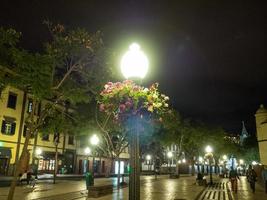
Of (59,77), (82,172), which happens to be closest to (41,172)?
(82,172)

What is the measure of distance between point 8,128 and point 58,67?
85.8 feet

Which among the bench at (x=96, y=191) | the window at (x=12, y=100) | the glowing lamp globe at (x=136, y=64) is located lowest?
the bench at (x=96, y=191)

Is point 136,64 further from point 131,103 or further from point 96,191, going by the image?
point 96,191

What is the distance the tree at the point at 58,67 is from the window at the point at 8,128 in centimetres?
2423

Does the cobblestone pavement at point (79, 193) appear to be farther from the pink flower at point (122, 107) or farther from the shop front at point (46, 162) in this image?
the shop front at point (46, 162)

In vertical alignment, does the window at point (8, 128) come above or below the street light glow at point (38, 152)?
above

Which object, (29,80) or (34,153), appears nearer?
(29,80)

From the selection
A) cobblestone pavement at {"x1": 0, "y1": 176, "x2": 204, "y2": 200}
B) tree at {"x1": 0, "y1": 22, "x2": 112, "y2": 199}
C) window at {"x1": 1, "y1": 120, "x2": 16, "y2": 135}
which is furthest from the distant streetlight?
tree at {"x1": 0, "y1": 22, "x2": 112, "y2": 199}

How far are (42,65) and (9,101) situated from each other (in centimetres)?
2721

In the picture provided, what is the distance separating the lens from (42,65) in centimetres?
1170

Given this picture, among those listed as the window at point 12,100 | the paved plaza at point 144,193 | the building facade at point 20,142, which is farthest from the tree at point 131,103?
the window at point 12,100

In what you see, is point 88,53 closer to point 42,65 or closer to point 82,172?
point 42,65

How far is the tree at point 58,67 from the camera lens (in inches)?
460

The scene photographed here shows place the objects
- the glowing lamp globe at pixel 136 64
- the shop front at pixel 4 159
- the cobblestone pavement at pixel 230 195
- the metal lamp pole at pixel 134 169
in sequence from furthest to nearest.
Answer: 1. the shop front at pixel 4 159
2. the cobblestone pavement at pixel 230 195
3. the glowing lamp globe at pixel 136 64
4. the metal lamp pole at pixel 134 169
